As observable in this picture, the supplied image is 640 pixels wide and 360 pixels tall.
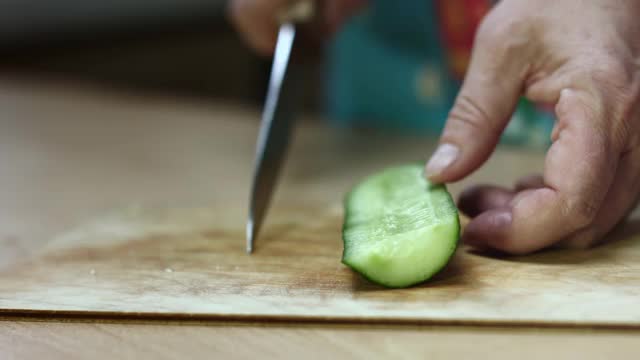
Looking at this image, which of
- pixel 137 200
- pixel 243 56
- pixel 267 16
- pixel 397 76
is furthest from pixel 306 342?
pixel 243 56

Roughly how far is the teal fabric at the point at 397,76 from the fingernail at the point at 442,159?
86cm

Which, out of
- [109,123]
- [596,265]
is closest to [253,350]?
[596,265]

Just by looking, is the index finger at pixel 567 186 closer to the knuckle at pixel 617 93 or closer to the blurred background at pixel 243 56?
the knuckle at pixel 617 93

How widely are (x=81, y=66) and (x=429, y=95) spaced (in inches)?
74.7

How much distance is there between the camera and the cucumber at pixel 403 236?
2.94 ft

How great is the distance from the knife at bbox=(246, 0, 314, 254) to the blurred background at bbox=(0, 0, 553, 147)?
1.88 feet

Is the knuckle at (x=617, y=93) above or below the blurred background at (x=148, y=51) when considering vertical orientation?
above

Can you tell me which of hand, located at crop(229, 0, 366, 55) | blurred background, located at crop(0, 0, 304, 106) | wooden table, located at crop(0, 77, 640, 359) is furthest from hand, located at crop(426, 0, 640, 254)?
blurred background, located at crop(0, 0, 304, 106)

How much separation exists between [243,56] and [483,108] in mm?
2509

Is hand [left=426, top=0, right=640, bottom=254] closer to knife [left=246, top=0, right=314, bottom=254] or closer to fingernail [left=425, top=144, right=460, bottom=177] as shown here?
fingernail [left=425, top=144, right=460, bottom=177]

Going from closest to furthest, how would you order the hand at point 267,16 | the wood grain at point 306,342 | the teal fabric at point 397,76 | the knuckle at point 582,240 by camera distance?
the wood grain at point 306,342, the knuckle at point 582,240, the hand at point 267,16, the teal fabric at point 397,76

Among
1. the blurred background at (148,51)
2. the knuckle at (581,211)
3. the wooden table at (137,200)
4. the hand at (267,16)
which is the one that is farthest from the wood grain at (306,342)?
the blurred background at (148,51)

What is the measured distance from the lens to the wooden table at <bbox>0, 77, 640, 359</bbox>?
2.61 feet

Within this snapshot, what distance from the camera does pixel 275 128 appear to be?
142cm
